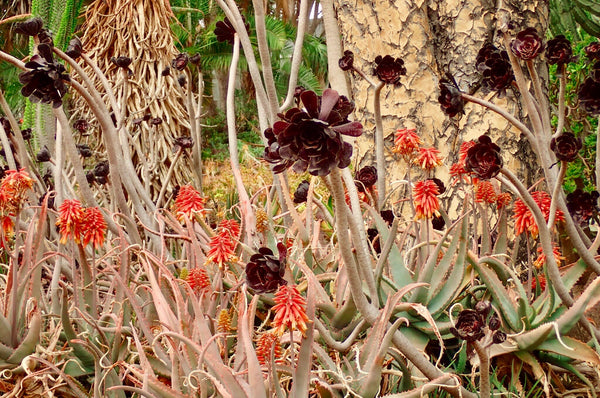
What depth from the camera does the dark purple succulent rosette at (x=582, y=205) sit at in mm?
Answer: 1604

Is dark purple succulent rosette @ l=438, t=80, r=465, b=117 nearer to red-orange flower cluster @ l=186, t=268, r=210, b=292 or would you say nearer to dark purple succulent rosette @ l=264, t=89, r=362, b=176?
dark purple succulent rosette @ l=264, t=89, r=362, b=176

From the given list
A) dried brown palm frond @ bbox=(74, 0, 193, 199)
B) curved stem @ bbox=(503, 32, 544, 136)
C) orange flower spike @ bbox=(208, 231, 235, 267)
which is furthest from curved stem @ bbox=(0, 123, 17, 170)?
dried brown palm frond @ bbox=(74, 0, 193, 199)

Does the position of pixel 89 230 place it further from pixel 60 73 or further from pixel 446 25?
pixel 446 25

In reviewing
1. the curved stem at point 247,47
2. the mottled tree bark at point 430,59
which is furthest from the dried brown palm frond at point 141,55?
the curved stem at point 247,47

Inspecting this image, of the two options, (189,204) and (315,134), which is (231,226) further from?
(315,134)

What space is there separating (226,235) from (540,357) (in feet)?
3.08

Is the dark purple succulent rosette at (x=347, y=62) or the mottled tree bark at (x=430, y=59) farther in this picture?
the mottled tree bark at (x=430, y=59)

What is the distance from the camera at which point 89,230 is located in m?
1.67

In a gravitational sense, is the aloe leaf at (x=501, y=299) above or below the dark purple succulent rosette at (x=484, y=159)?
below

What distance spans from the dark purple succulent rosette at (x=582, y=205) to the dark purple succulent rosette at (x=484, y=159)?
49 centimetres

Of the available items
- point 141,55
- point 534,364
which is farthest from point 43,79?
point 141,55

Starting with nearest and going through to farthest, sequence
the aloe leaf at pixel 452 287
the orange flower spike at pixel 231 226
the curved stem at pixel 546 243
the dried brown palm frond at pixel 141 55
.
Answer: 1. the curved stem at pixel 546 243
2. the aloe leaf at pixel 452 287
3. the orange flower spike at pixel 231 226
4. the dried brown palm frond at pixel 141 55

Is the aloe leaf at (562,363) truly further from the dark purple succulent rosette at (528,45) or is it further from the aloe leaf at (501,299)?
the dark purple succulent rosette at (528,45)

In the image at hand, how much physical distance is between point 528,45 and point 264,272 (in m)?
0.80
